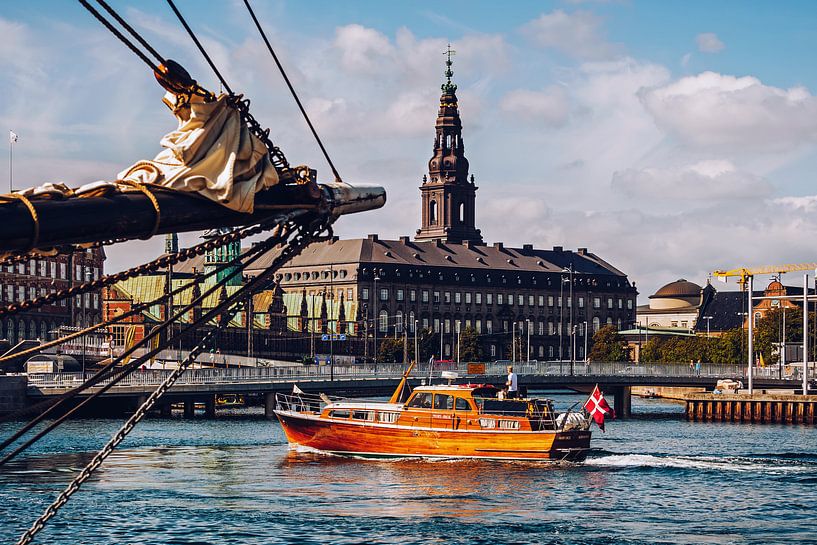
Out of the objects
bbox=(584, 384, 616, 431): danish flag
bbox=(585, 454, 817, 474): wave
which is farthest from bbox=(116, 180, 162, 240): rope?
bbox=(584, 384, 616, 431): danish flag

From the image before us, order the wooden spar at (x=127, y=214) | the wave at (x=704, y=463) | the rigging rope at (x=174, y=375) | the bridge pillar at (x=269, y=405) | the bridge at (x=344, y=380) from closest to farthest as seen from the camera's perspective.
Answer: the wooden spar at (x=127, y=214) → the rigging rope at (x=174, y=375) → the wave at (x=704, y=463) → the bridge at (x=344, y=380) → the bridge pillar at (x=269, y=405)

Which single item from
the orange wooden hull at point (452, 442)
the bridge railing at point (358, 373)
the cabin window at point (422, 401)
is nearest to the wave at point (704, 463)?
the orange wooden hull at point (452, 442)

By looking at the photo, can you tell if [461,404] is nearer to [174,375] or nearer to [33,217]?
[174,375]

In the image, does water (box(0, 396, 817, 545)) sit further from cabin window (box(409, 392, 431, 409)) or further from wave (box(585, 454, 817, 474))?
cabin window (box(409, 392, 431, 409))

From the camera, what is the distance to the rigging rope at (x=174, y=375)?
21562mm

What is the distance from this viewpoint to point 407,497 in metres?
53.5

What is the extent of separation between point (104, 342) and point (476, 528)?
426ft

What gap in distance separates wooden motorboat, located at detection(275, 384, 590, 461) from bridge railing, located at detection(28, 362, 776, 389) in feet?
122

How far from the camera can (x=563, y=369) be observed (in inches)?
5389

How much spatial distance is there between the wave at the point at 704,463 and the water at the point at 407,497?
10 centimetres

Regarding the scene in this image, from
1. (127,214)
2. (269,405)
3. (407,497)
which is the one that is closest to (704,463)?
(407,497)

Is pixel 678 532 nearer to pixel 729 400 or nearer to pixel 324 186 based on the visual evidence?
pixel 324 186

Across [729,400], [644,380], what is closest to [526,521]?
[729,400]

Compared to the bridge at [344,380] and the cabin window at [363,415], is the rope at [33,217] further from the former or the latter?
the bridge at [344,380]
